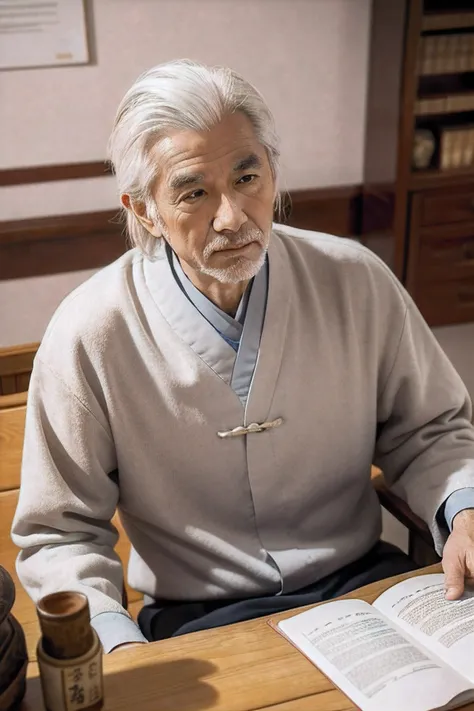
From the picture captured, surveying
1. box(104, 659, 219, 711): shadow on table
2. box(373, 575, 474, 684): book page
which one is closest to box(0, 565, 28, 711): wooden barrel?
box(104, 659, 219, 711): shadow on table

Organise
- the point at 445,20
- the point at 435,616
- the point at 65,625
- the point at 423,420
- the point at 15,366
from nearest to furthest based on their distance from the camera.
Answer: the point at 65,625, the point at 435,616, the point at 423,420, the point at 15,366, the point at 445,20

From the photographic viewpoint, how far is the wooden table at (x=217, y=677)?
3.69 feet

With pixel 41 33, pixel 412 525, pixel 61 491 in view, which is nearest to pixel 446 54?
pixel 41 33

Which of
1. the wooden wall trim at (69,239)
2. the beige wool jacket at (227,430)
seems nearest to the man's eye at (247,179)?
the beige wool jacket at (227,430)

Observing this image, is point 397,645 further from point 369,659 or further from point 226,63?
point 226,63

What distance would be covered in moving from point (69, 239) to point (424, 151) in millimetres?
1350

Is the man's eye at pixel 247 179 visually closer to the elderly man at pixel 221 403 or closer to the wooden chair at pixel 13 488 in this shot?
the elderly man at pixel 221 403

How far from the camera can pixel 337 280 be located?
63.7 inches

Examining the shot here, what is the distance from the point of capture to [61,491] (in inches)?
57.9

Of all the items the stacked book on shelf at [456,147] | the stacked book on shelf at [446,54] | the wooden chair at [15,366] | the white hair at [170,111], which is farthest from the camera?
the stacked book on shelf at [456,147]

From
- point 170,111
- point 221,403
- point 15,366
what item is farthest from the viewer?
point 15,366

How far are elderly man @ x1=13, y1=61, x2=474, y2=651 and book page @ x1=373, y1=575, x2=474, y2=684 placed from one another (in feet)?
0.13

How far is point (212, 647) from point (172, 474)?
0.39 m

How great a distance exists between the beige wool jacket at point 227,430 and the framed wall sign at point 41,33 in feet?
4.66
